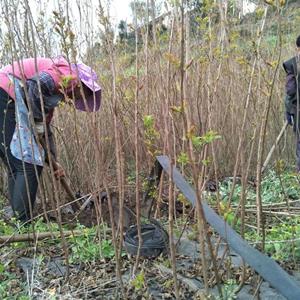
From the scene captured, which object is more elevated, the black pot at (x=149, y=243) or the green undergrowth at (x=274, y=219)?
the black pot at (x=149, y=243)

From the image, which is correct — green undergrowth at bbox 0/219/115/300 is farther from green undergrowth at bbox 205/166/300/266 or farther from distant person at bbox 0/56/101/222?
green undergrowth at bbox 205/166/300/266

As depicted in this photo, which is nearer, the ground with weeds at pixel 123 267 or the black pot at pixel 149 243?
the ground with weeds at pixel 123 267

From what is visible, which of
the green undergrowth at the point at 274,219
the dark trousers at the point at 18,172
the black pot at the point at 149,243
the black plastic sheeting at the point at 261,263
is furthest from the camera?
the dark trousers at the point at 18,172

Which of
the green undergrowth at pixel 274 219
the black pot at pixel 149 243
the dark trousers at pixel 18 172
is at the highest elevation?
the dark trousers at pixel 18 172

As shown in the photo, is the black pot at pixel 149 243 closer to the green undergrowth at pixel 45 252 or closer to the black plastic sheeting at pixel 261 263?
the green undergrowth at pixel 45 252

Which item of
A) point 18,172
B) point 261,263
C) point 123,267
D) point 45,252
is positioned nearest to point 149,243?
point 123,267

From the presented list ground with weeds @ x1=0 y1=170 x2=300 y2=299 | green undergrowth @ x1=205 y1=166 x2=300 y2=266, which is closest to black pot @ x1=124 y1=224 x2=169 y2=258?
ground with weeds @ x1=0 y1=170 x2=300 y2=299

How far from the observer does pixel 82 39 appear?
9.70 ft

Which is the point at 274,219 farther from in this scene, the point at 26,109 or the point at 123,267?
the point at 26,109

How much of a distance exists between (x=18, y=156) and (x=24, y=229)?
0.42m

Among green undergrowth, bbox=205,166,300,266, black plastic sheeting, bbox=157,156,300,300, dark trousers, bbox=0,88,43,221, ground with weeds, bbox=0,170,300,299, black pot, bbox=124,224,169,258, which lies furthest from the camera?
dark trousers, bbox=0,88,43,221

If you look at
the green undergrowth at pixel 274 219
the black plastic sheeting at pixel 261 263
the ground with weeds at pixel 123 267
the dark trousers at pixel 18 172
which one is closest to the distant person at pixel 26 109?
the dark trousers at pixel 18 172

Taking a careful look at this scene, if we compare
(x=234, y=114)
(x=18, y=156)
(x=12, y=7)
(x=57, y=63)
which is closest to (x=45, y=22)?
(x=57, y=63)

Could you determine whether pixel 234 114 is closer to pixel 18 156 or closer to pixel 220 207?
pixel 18 156
